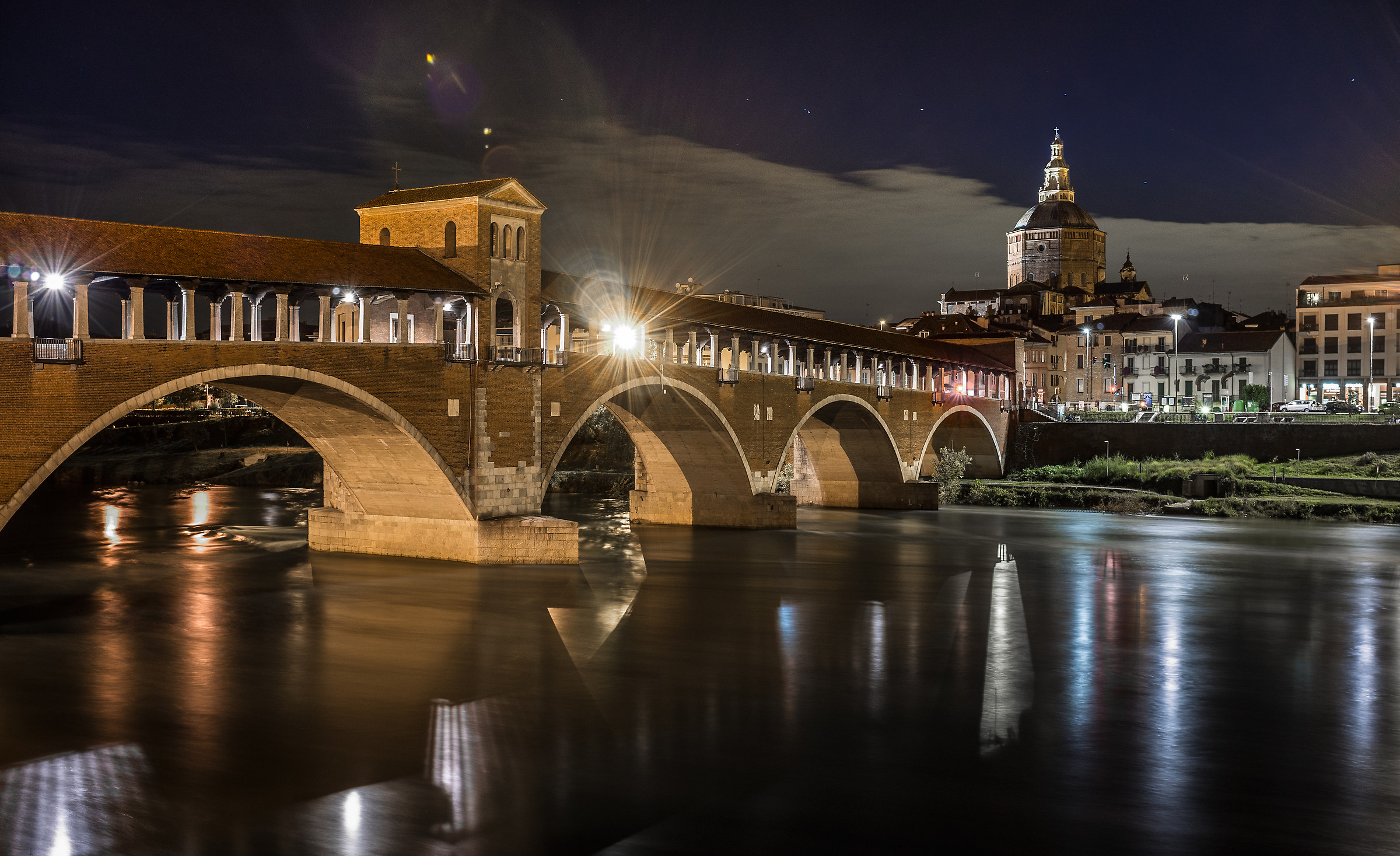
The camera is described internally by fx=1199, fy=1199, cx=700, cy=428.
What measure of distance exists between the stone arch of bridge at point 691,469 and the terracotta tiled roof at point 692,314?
8.37 ft

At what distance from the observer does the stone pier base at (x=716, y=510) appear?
40.9 metres

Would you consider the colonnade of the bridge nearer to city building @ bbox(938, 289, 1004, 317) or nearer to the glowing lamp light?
the glowing lamp light

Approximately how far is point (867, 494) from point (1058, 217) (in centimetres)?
7572

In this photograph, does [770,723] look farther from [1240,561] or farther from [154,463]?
[154,463]

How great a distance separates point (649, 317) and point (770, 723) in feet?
67.0

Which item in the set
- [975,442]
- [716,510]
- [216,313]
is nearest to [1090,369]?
[975,442]

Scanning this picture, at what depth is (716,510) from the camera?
4166 centimetres

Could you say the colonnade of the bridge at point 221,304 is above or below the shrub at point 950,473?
above

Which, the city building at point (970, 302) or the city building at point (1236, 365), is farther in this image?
the city building at point (970, 302)

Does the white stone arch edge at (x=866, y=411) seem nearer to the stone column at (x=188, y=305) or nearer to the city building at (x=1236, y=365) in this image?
the stone column at (x=188, y=305)

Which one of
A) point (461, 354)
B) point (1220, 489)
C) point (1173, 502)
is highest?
point (461, 354)

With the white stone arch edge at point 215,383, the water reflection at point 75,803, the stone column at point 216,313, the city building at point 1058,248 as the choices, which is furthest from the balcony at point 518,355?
the city building at point 1058,248

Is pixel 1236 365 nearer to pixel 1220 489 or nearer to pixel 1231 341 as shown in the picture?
pixel 1231 341

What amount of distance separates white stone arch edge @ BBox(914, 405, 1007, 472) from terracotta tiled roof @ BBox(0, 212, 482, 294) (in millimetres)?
30085
